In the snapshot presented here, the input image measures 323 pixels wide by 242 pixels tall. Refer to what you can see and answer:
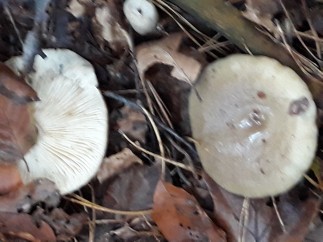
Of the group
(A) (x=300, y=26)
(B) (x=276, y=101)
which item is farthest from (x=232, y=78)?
(A) (x=300, y=26)

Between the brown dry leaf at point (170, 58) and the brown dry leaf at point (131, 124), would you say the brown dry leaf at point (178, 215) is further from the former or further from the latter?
the brown dry leaf at point (170, 58)

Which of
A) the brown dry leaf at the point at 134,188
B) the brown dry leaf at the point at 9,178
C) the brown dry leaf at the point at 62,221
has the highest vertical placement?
the brown dry leaf at the point at 134,188

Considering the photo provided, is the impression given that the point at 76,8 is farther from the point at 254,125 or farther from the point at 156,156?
the point at 254,125

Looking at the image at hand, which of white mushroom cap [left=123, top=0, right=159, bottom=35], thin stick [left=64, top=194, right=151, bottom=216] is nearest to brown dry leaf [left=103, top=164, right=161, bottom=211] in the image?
thin stick [left=64, top=194, right=151, bottom=216]

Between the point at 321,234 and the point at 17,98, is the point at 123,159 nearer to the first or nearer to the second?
the point at 17,98

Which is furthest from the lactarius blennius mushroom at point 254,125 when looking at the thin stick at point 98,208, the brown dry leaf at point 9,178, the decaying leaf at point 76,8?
the brown dry leaf at point 9,178

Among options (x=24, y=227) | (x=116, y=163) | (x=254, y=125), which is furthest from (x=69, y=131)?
(x=254, y=125)

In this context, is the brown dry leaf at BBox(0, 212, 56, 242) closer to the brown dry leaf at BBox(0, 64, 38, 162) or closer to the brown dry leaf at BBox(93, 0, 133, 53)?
the brown dry leaf at BBox(0, 64, 38, 162)
